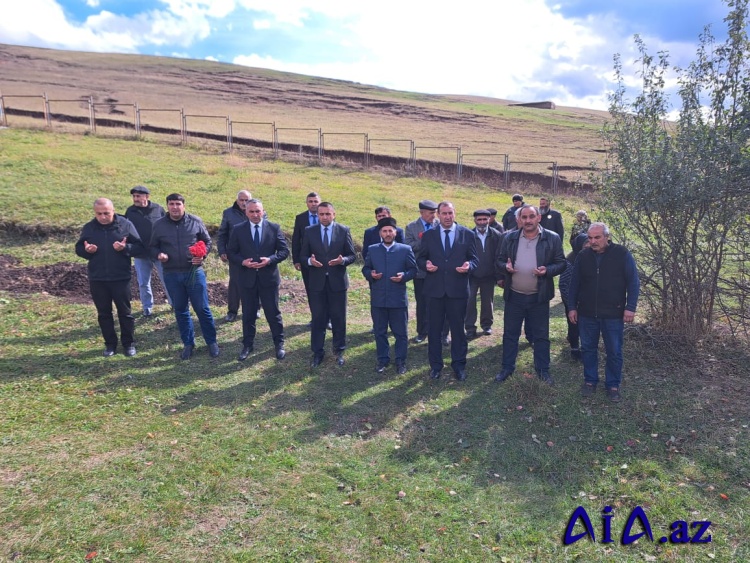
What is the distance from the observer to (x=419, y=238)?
787cm

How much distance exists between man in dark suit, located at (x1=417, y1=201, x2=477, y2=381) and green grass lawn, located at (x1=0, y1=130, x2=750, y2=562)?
0.43m

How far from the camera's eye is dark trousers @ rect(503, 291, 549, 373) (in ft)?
20.9

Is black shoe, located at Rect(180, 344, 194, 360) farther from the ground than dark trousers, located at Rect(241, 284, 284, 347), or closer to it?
closer to it

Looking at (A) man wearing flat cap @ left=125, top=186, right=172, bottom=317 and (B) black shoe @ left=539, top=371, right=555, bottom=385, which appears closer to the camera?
(B) black shoe @ left=539, top=371, right=555, bottom=385

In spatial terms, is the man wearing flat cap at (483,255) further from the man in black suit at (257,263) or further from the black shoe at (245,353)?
the black shoe at (245,353)

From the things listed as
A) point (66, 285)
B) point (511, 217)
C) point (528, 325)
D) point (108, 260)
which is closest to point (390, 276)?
point (528, 325)

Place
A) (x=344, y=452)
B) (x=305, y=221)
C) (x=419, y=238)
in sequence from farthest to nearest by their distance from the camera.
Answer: (x=305, y=221)
(x=419, y=238)
(x=344, y=452)

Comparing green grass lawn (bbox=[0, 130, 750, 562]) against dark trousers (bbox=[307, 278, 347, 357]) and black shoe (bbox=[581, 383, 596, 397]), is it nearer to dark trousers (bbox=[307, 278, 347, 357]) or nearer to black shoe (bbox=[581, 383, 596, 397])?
black shoe (bbox=[581, 383, 596, 397])

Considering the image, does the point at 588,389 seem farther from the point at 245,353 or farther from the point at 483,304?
the point at 245,353

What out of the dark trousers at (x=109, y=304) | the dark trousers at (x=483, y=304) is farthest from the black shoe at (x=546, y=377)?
the dark trousers at (x=109, y=304)

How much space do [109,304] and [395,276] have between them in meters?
4.14

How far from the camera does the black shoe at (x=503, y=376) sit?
658 cm

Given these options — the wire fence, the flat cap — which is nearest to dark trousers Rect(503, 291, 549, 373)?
the flat cap

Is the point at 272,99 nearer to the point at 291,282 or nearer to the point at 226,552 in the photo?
the point at 291,282
